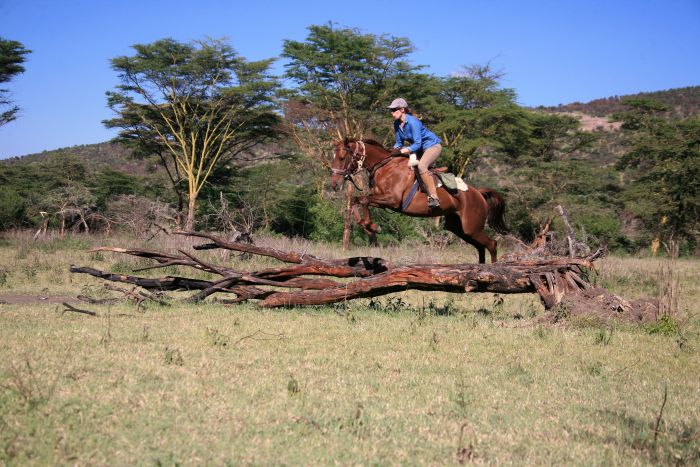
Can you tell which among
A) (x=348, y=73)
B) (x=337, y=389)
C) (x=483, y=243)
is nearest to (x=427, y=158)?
(x=483, y=243)

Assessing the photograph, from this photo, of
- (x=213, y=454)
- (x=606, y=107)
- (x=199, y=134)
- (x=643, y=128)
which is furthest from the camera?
(x=606, y=107)

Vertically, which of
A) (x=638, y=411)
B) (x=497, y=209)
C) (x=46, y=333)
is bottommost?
(x=638, y=411)

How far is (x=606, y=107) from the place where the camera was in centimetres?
11588

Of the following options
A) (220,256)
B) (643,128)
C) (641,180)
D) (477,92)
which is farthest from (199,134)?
(643,128)

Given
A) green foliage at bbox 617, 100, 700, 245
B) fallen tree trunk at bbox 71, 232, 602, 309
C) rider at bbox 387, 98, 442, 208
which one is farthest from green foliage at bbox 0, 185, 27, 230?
green foliage at bbox 617, 100, 700, 245

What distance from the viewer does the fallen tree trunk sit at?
9.36m

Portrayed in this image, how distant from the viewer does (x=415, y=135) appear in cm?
1112

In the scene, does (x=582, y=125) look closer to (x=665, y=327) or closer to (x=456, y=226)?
(x=456, y=226)

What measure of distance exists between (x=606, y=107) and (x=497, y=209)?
113572mm

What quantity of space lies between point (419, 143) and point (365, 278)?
2.91 meters

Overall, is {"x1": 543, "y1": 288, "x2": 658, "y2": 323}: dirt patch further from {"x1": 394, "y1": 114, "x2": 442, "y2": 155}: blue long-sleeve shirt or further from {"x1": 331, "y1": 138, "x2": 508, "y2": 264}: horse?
{"x1": 394, "y1": 114, "x2": 442, "y2": 155}: blue long-sleeve shirt

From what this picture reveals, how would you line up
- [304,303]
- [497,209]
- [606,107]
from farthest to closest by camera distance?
[606,107], [497,209], [304,303]

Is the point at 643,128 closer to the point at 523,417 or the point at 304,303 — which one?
the point at 304,303

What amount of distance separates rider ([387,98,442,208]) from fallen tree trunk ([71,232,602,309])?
2.01 meters
